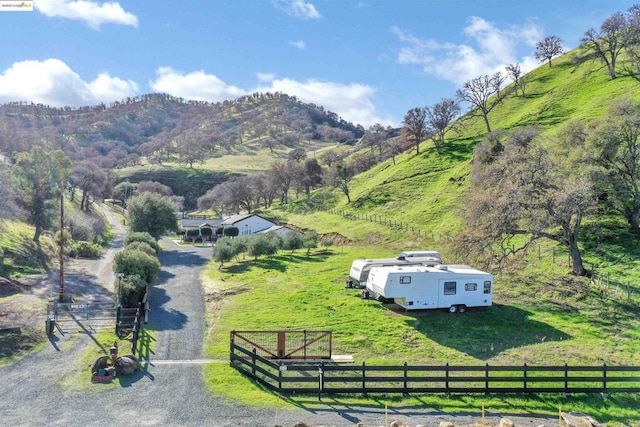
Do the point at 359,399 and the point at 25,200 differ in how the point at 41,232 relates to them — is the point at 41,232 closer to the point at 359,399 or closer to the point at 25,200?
the point at 25,200

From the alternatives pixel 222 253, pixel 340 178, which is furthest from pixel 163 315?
pixel 340 178

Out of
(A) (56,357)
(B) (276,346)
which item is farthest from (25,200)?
(B) (276,346)

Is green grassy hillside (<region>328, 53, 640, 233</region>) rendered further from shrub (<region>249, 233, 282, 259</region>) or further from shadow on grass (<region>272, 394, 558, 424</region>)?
shadow on grass (<region>272, 394, 558, 424</region>)

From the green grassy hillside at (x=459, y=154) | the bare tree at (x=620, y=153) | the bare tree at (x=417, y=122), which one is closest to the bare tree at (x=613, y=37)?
the green grassy hillside at (x=459, y=154)

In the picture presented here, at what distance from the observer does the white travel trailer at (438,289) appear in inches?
1147

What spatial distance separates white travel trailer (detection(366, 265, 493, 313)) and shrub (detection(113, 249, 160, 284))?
20.3 m

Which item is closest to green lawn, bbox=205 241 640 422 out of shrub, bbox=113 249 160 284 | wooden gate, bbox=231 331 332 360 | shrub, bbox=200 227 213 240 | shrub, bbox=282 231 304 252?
wooden gate, bbox=231 331 332 360

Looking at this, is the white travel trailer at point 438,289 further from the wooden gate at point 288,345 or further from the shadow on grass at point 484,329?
the wooden gate at point 288,345

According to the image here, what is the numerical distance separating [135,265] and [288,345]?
1845cm

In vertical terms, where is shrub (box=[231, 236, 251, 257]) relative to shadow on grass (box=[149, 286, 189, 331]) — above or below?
above

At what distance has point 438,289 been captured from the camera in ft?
95.5

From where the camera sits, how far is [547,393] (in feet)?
60.6

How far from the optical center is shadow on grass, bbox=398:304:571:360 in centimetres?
2409

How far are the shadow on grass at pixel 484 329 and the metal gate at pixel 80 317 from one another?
19.9 meters
